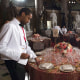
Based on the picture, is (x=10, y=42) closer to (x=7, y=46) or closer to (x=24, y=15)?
(x=7, y=46)

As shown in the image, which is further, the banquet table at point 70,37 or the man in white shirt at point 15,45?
the banquet table at point 70,37

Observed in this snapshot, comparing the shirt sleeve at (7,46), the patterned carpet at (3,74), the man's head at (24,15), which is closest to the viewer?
the shirt sleeve at (7,46)

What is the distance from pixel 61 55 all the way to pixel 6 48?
58.3 inches

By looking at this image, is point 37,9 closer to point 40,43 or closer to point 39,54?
point 40,43

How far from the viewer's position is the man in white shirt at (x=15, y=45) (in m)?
1.67

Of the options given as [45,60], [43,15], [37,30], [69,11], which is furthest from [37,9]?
[45,60]

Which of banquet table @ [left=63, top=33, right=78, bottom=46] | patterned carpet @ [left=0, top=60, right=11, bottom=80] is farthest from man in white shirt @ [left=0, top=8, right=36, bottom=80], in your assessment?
banquet table @ [left=63, top=33, right=78, bottom=46]

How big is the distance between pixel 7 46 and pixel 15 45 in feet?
0.31

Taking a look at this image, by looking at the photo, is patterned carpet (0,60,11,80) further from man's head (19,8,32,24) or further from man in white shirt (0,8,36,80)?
man's head (19,8,32,24)

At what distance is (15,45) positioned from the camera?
1.73m

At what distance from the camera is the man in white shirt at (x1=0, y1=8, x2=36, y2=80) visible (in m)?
1.67

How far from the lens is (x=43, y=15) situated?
11234 mm

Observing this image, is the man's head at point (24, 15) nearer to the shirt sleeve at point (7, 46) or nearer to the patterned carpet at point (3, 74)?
the shirt sleeve at point (7, 46)

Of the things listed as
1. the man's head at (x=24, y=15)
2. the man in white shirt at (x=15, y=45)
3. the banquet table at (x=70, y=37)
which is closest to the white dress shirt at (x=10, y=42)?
the man in white shirt at (x=15, y=45)
